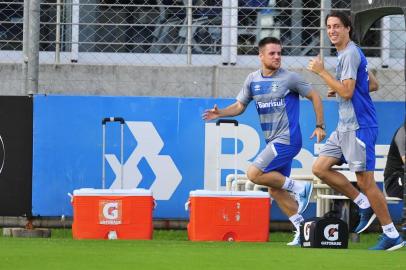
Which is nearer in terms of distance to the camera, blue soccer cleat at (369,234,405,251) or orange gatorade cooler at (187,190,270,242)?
blue soccer cleat at (369,234,405,251)

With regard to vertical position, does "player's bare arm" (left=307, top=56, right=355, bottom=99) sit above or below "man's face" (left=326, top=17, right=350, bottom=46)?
below

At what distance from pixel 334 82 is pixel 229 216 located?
2.24m

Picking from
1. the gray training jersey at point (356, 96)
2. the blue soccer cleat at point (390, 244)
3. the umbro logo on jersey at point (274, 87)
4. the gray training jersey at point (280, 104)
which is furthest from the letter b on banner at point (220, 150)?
the blue soccer cleat at point (390, 244)

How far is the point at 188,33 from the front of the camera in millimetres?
15328

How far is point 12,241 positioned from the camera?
1154 cm

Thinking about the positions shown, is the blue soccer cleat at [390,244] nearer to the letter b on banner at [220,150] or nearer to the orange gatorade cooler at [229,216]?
the orange gatorade cooler at [229,216]

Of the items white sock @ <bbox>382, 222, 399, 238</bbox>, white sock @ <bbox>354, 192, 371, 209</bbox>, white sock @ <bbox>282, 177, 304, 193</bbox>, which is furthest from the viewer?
white sock @ <bbox>282, 177, 304, 193</bbox>

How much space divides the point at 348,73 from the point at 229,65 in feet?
15.7

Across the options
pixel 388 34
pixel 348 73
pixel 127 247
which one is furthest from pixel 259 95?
pixel 388 34

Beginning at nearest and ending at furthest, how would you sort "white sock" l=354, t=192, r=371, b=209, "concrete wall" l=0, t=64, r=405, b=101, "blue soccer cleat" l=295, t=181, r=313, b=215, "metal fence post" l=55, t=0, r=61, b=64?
"white sock" l=354, t=192, r=371, b=209, "blue soccer cleat" l=295, t=181, r=313, b=215, "concrete wall" l=0, t=64, r=405, b=101, "metal fence post" l=55, t=0, r=61, b=64

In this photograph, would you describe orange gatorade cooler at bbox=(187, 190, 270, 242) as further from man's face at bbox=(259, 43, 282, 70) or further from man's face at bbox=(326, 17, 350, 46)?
man's face at bbox=(326, 17, 350, 46)

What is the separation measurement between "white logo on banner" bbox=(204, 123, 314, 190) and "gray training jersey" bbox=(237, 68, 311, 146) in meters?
1.74

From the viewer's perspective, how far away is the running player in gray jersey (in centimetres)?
1210

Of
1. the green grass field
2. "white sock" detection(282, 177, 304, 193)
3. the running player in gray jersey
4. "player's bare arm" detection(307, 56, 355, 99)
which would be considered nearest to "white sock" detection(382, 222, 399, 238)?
the green grass field
